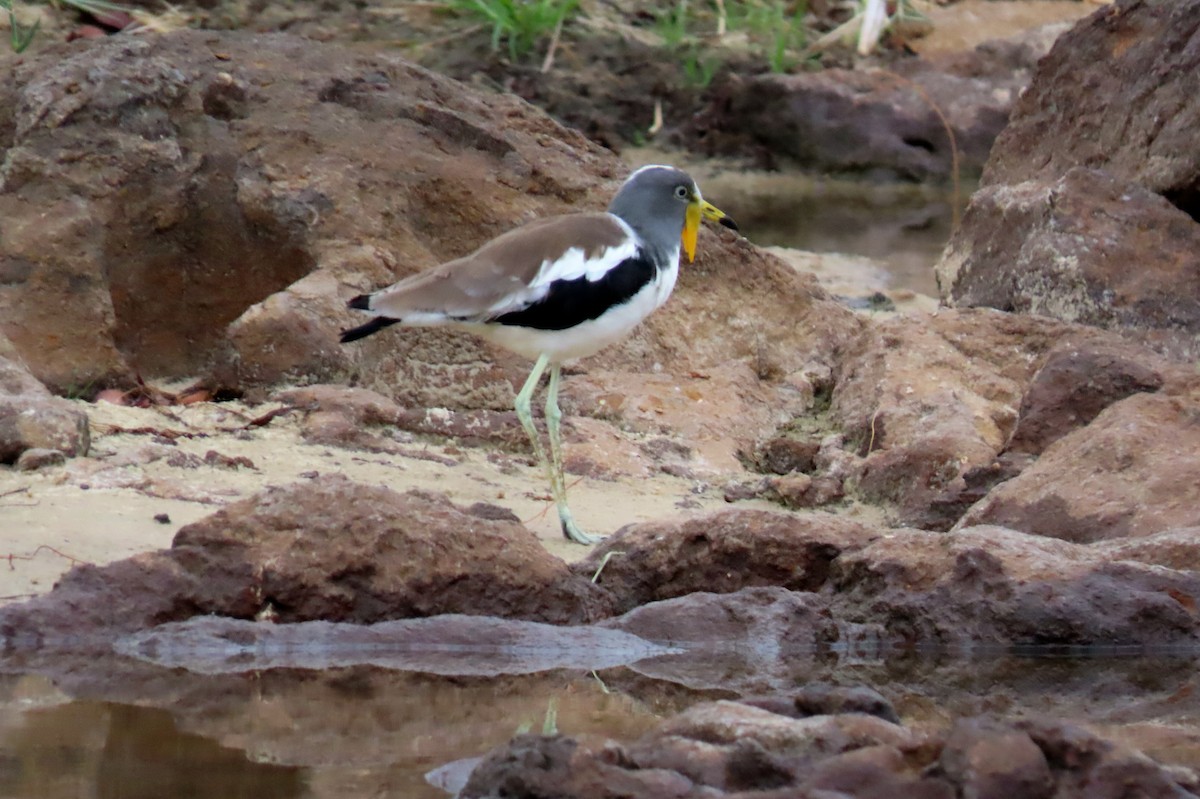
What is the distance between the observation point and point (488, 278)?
631 centimetres

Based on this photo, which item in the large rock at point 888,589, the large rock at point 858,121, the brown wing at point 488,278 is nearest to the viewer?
the large rock at point 888,589

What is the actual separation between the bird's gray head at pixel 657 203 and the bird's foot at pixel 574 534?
108 cm

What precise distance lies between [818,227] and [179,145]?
19.8 feet

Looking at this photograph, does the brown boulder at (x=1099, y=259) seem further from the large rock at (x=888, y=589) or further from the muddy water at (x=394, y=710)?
the muddy water at (x=394, y=710)

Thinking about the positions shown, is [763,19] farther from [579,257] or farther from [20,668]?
[20,668]

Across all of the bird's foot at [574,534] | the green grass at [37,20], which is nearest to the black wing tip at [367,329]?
the bird's foot at [574,534]

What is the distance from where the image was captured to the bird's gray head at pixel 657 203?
6.77 metres

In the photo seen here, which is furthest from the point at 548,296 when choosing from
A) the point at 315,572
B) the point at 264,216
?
the point at 315,572

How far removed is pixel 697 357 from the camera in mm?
7773

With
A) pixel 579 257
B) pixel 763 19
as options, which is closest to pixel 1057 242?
pixel 579 257

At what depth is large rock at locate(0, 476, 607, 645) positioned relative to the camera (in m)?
4.82

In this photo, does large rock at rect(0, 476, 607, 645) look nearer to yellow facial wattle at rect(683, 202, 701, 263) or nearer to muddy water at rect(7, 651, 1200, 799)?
muddy water at rect(7, 651, 1200, 799)

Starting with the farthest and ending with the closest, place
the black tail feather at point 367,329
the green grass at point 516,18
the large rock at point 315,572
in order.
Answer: the green grass at point 516,18, the black tail feather at point 367,329, the large rock at point 315,572

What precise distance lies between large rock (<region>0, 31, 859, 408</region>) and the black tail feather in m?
0.84
